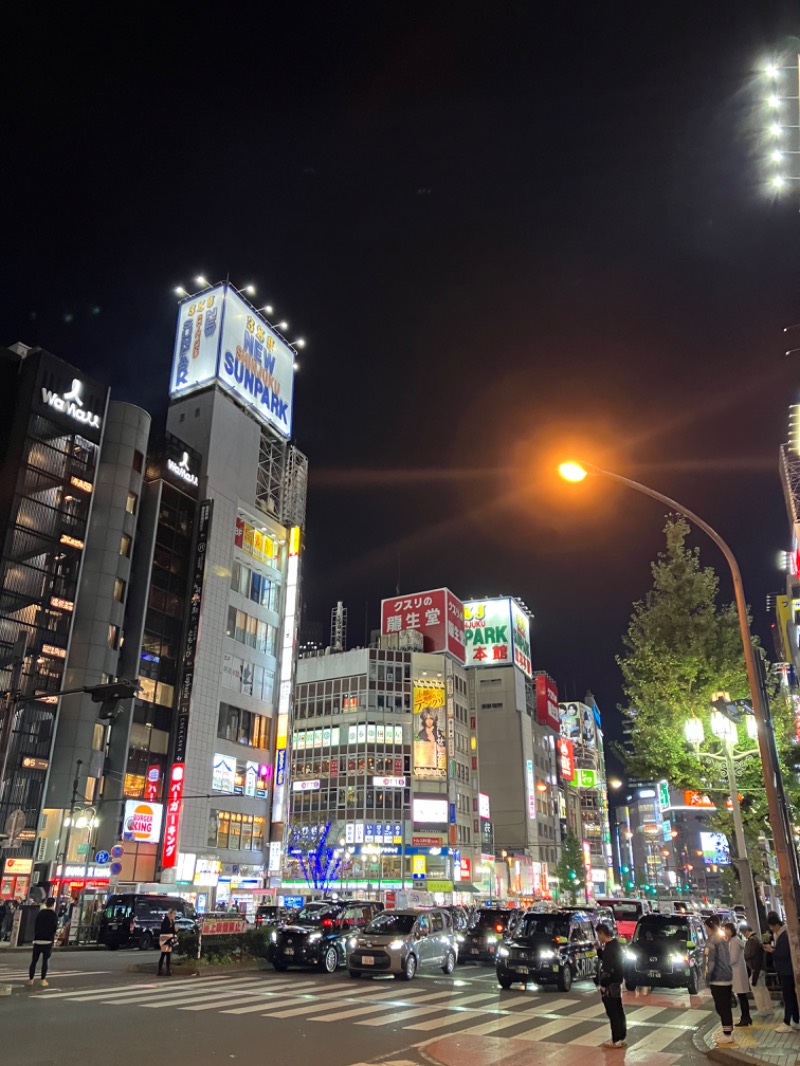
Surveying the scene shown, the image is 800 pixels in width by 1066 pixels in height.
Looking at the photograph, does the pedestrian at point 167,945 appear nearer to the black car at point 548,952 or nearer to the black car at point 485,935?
the black car at point 548,952

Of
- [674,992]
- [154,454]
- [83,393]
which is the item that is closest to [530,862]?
[154,454]

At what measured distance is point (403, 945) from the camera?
827 inches

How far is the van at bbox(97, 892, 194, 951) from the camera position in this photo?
32.4 metres

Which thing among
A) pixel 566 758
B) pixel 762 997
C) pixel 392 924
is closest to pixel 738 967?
pixel 762 997

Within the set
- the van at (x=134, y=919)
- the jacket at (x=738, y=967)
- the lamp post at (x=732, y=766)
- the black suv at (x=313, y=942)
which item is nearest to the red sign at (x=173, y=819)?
the van at (x=134, y=919)

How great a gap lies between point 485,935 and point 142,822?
112 ft

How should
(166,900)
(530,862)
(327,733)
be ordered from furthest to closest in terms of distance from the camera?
(530,862)
(327,733)
(166,900)

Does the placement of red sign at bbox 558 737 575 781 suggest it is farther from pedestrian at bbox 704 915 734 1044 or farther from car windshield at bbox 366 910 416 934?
pedestrian at bbox 704 915 734 1044

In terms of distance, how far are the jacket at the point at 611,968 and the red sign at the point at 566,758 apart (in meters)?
135

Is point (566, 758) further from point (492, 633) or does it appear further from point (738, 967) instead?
point (738, 967)

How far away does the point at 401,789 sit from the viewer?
89.7m

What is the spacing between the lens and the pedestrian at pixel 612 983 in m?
11.5

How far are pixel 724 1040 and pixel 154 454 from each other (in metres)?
59.5

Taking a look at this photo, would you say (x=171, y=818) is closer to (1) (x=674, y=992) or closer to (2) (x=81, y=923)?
(2) (x=81, y=923)
